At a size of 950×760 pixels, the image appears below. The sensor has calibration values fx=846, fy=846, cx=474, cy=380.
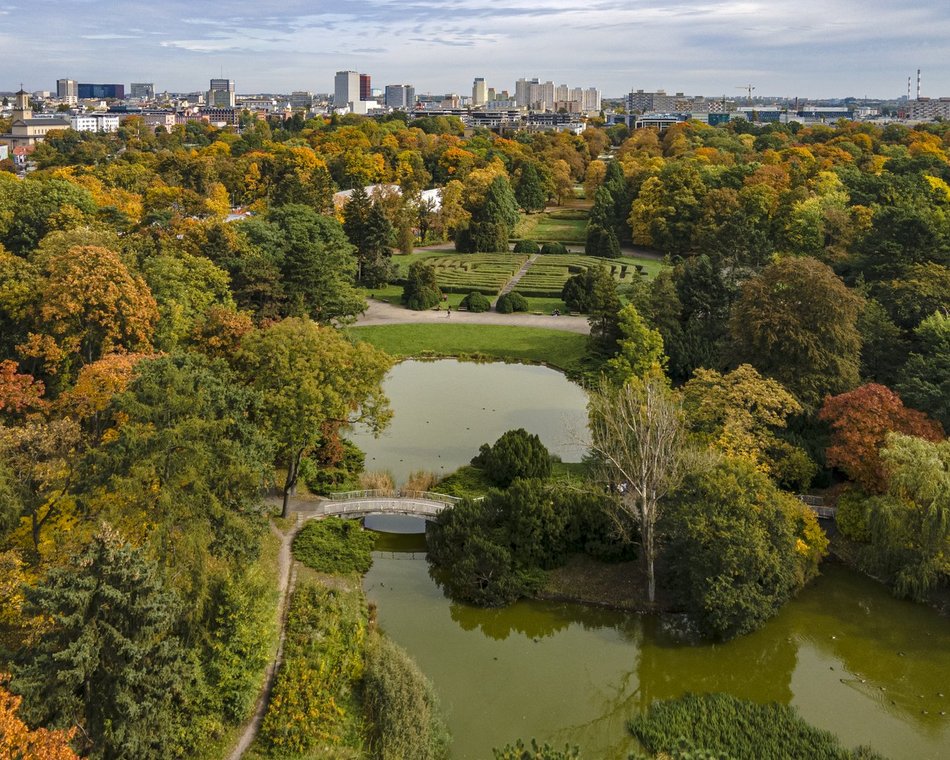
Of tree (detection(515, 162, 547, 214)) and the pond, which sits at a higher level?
tree (detection(515, 162, 547, 214))

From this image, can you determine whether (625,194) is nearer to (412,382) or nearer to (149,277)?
(412,382)

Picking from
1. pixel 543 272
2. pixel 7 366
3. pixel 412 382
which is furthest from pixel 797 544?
pixel 543 272

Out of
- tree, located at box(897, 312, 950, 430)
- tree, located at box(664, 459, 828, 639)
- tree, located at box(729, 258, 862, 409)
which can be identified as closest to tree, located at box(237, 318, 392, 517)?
tree, located at box(664, 459, 828, 639)

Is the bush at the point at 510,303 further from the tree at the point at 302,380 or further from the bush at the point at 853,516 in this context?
the bush at the point at 853,516

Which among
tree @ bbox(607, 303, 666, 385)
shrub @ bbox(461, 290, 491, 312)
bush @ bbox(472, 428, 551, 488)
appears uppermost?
shrub @ bbox(461, 290, 491, 312)

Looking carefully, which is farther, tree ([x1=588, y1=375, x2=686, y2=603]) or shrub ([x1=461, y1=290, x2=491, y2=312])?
shrub ([x1=461, y1=290, x2=491, y2=312])

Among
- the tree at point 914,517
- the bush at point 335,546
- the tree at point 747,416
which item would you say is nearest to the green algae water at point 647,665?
the bush at point 335,546

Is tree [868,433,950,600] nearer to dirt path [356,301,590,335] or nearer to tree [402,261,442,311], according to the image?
dirt path [356,301,590,335]

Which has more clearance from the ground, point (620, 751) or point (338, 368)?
point (338, 368)
